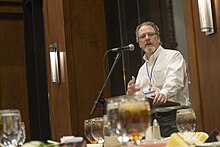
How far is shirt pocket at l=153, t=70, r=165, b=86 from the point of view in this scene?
9.39 ft

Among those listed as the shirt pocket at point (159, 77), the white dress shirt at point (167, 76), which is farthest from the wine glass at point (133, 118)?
the shirt pocket at point (159, 77)

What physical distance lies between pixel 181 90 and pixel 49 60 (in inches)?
104

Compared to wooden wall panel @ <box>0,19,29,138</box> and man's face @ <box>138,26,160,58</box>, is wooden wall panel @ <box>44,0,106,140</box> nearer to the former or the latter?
man's face @ <box>138,26,160,58</box>

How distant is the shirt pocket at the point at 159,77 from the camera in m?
2.86

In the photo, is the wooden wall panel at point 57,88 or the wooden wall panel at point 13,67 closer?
the wooden wall panel at point 57,88

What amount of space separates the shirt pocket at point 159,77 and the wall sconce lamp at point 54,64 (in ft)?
6.76

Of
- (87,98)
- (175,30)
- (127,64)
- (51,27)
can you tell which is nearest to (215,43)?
(175,30)

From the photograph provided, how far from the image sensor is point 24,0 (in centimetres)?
628

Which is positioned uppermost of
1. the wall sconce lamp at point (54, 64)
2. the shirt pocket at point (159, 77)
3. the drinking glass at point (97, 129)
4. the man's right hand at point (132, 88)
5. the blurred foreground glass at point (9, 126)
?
the wall sconce lamp at point (54, 64)

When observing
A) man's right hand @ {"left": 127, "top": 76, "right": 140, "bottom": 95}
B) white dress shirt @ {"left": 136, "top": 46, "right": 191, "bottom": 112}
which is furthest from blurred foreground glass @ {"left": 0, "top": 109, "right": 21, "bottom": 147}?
white dress shirt @ {"left": 136, "top": 46, "right": 191, "bottom": 112}

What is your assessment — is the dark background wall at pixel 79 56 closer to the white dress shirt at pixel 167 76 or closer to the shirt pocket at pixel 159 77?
the white dress shirt at pixel 167 76

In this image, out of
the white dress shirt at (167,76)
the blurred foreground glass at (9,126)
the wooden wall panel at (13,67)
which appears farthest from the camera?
the wooden wall panel at (13,67)

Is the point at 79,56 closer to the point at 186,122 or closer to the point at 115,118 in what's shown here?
the point at 186,122

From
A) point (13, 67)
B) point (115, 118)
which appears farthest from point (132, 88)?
point (13, 67)
